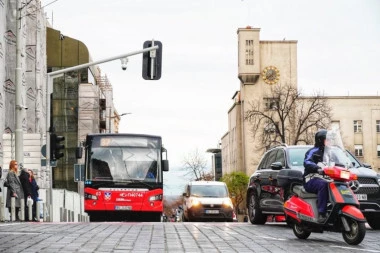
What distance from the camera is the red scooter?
12.1 meters

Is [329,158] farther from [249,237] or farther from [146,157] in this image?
[146,157]

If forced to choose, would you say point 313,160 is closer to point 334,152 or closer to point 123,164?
point 334,152

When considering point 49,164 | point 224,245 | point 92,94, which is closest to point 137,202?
point 49,164

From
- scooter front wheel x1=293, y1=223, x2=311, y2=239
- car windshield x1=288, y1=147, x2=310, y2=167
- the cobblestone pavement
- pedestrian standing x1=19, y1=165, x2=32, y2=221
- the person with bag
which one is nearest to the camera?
the cobblestone pavement

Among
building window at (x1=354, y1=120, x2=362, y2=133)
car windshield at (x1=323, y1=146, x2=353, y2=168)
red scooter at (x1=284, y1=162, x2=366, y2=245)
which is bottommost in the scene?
red scooter at (x1=284, y1=162, x2=366, y2=245)

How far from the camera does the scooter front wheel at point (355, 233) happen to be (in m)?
12.0

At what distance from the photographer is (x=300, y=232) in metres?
13.6

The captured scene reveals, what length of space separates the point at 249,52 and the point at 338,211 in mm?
104404

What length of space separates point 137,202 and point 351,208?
15.1m

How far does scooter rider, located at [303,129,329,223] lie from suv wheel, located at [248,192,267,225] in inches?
244

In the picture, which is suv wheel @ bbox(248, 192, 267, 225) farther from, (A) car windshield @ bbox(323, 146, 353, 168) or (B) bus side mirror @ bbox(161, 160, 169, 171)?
(B) bus side mirror @ bbox(161, 160, 169, 171)

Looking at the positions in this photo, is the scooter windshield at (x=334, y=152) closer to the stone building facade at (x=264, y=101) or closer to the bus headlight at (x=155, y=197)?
the bus headlight at (x=155, y=197)

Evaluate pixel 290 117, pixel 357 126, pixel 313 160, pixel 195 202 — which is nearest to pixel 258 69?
pixel 357 126

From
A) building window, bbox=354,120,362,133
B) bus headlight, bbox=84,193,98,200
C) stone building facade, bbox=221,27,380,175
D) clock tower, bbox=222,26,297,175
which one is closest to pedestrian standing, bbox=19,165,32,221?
Answer: bus headlight, bbox=84,193,98,200
